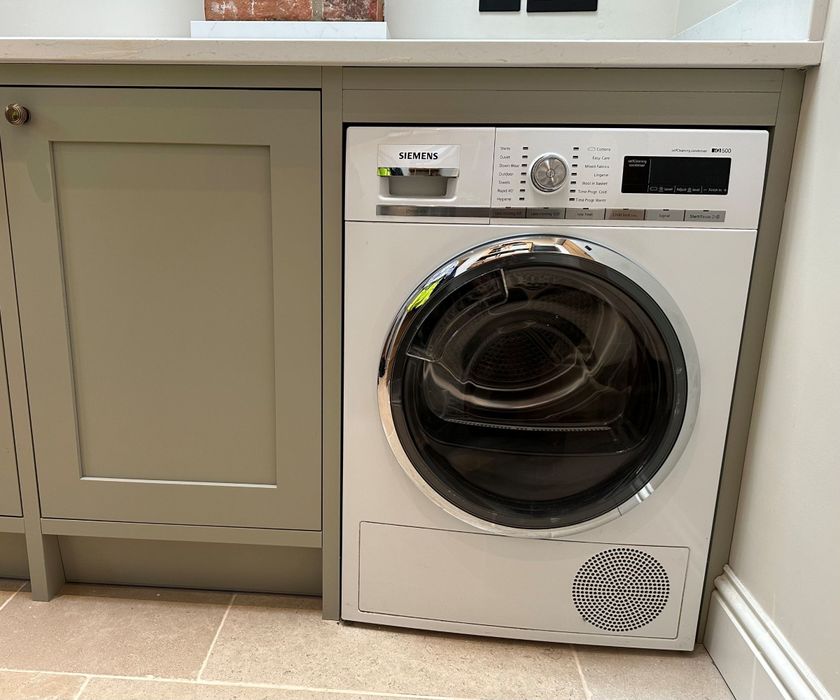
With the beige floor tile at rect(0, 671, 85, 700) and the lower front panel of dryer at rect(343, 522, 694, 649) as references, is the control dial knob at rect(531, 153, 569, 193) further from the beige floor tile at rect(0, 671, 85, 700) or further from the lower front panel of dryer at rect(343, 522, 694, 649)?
the beige floor tile at rect(0, 671, 85, 700)

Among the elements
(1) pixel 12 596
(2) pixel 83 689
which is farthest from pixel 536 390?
(1) pixel 12 596

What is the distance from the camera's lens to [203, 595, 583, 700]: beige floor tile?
1.04 metres

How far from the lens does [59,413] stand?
3.67ft

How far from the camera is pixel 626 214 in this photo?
959mm

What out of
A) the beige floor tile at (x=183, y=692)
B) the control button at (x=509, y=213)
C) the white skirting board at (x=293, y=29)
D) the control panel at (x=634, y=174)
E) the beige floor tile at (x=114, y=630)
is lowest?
the beige floor tile at (x=114, y=630)

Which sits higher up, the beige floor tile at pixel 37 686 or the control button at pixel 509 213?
the control button at pixel 509 213

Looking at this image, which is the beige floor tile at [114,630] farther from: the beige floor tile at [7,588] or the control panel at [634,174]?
the control panel at [634,174]

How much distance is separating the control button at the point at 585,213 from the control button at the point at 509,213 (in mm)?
70

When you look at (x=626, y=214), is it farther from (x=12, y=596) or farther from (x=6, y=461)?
(x=12, y=596)

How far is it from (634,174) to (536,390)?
38 centimetres

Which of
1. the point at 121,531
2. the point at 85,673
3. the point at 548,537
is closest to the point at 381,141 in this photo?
the point at 548,537

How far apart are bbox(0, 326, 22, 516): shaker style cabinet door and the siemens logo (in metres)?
0.78

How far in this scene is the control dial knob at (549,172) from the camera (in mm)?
946

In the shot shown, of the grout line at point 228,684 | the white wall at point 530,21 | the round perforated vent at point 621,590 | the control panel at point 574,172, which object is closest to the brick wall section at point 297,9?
the white wall at point 530,21
